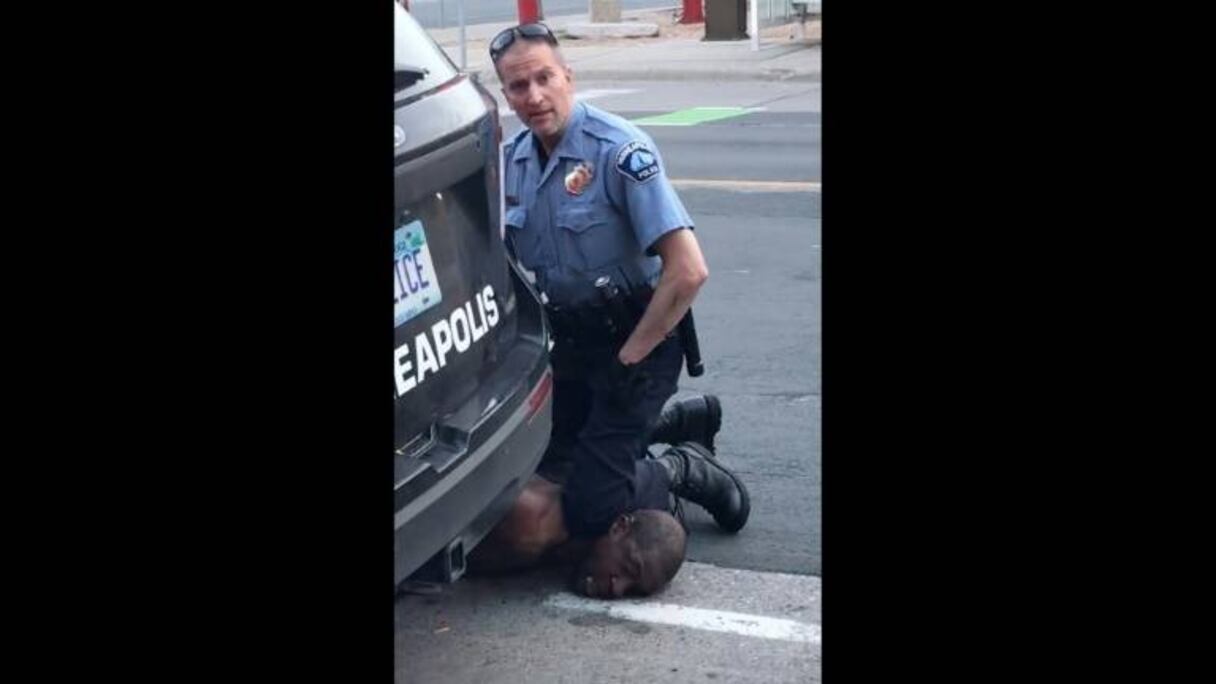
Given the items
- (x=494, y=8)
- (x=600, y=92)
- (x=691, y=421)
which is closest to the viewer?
(x=691, y=421)

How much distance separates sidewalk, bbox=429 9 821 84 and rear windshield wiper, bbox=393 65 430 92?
1230 centimetres

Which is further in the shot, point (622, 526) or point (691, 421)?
point (691, 421)

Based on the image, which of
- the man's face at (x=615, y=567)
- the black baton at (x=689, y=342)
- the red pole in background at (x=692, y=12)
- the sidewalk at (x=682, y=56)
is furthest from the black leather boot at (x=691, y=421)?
the red pole in background at (x=692, y=12)

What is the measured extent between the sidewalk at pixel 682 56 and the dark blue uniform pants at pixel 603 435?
460 inches

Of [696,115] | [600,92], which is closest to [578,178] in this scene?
[696,115]

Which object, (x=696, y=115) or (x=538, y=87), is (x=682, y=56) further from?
(x=538, y=87)

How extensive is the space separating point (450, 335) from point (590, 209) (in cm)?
68

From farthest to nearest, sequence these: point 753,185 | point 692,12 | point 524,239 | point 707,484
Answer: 1. point 692,12
2. point 753,185
3. point 707,484
4. point 524,239

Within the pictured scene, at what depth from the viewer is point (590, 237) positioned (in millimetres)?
4117
